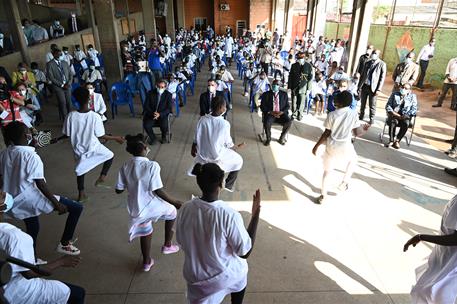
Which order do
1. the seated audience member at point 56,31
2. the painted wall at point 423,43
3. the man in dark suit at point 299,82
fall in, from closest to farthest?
the man in dark suit at point 299,82 < the painted wall at point 423,43 < the seated audience member at point 56,31

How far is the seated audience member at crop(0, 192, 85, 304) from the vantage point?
2061mm

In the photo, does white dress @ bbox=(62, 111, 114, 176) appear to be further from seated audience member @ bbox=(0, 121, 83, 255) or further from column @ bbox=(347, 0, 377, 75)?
column @ bbox=(347, 0, 377, 75)

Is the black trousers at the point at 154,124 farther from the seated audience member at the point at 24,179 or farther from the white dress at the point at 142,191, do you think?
the white dress at the point at 142,191

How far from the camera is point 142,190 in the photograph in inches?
126

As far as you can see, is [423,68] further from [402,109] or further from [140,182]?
[140,182]

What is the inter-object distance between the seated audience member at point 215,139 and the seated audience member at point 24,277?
2366mm

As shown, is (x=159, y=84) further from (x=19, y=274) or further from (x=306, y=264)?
(x=19, y=274)

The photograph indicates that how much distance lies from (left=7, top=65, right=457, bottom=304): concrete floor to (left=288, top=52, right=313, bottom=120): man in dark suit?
4.90ft

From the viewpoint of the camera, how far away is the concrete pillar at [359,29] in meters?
A: 9.39

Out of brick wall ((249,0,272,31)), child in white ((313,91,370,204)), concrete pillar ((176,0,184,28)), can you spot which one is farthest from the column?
concrete pillar ((176,0,184,28))

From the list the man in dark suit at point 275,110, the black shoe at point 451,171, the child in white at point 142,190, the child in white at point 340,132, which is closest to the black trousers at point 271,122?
the man in dark suit at point 275,110

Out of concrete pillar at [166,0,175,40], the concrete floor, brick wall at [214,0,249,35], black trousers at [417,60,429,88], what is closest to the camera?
the concrete floor

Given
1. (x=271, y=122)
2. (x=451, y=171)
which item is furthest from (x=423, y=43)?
(x=271, y=122)

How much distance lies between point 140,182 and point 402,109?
592 centimetres
